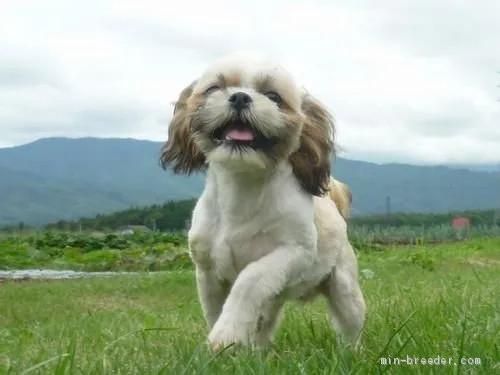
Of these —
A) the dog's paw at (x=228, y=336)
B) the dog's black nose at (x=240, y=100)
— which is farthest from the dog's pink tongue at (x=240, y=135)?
the dog's paw at (x=228, y=336)

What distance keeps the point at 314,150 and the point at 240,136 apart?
0.64 metres

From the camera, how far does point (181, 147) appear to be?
4.97 meters

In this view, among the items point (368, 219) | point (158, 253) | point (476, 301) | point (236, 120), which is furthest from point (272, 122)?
point (368, 219)

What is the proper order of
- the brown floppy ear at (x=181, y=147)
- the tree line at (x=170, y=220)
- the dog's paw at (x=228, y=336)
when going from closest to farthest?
the dog's paw at (x=228, y=336) → the brown floppy ear at (x=181, y=147) → the tree line at (x=170, y=220)

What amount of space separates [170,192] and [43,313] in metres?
133

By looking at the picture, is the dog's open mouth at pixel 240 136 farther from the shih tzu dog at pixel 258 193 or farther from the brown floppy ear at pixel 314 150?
the brown floppy ear at pixel 314 150

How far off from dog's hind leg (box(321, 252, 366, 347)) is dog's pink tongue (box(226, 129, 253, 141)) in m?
1.04

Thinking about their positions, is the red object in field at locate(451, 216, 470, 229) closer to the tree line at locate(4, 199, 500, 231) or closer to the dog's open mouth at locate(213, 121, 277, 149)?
the tree line at locate(4, 199, 500, 231)

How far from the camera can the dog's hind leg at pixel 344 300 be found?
4992mm

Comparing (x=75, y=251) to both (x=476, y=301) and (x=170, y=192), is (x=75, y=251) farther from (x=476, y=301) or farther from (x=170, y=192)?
(x=170, y=192)

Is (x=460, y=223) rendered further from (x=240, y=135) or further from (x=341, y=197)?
(x=240, y=135)

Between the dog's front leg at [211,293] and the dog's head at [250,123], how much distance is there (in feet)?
1.97

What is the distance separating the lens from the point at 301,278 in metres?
4.60

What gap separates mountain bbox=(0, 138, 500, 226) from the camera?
115 meters
